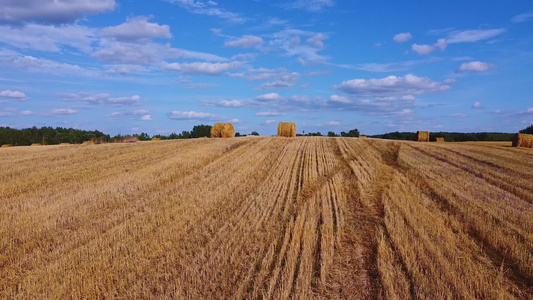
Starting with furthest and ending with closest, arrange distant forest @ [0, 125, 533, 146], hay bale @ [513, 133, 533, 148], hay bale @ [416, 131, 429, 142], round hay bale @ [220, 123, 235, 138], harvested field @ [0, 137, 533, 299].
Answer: distant forest @ [0, 125, 533, 146]
hay bale @ [416, 131, 429, 142]
round hay bale @ [220, 123, 235, 138]
hay bale @ [513, 133, 533, 148]
harvested field @ [0, 137, 533, 299]

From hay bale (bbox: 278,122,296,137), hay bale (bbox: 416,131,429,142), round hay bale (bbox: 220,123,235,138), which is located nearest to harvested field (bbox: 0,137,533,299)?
round hay bale (bbox: 220,123,235,138)

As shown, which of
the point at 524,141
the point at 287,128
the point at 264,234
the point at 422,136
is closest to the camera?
the point at 264,234

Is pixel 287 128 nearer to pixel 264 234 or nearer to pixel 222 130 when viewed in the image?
pixel 222 130

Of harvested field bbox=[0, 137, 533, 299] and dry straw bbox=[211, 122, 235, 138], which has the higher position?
dry straw bbox=[211, 122, 235, 138]

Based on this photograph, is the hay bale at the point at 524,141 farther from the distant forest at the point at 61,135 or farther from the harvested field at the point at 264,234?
the distant forest at the point at 61,135

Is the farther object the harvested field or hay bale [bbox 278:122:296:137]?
hay bale [bbox 278:122:296:137]

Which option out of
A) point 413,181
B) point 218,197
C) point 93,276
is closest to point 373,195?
point 413,181

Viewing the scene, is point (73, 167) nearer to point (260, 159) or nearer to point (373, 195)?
point (260, 159)

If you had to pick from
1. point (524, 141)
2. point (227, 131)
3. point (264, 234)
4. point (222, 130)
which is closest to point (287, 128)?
point (227, 131)

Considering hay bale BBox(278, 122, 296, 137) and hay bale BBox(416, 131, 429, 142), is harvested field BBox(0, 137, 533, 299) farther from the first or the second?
hay bale BBox(416, 131, 429, 142)
